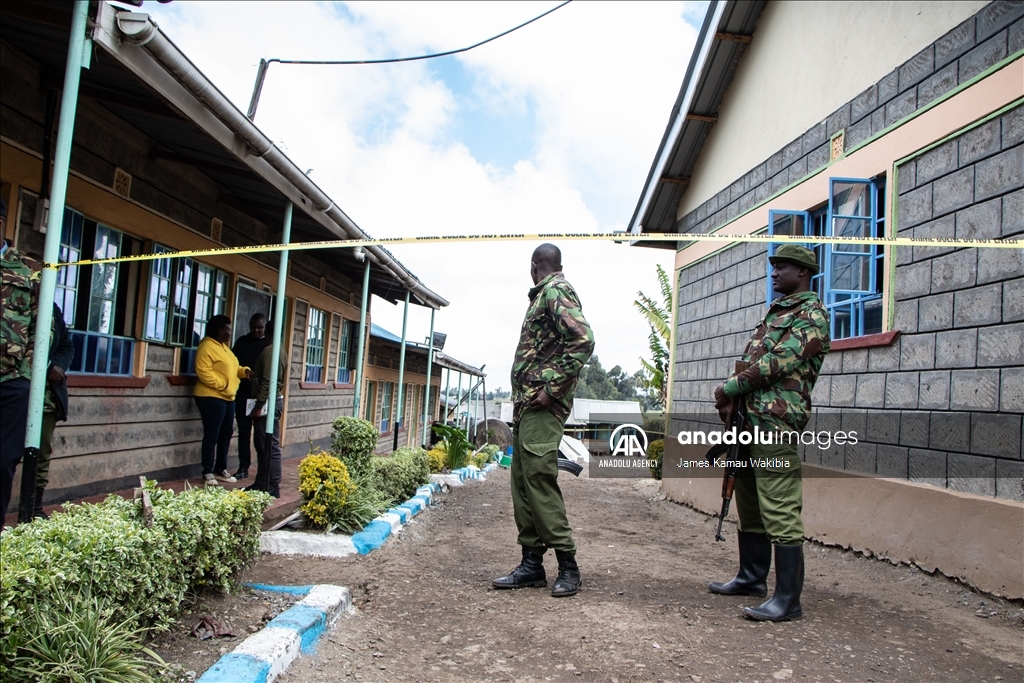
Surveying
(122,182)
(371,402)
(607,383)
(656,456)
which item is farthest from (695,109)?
(607,383)

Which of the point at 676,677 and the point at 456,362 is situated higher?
the point at 456,362

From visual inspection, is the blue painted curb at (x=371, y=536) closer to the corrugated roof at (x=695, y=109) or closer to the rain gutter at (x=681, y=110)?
the rain gutter at (x=681, y=110)

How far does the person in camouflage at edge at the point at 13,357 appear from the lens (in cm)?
319

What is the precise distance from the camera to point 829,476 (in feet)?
20.9

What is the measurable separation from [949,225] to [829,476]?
2.29 meters

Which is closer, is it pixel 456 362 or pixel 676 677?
pixel 676 677

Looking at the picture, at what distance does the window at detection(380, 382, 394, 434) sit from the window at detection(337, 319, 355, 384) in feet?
14.3

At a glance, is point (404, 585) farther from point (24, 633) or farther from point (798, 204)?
point (798, 204)

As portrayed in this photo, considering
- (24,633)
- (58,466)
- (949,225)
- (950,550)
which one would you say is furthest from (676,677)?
(58,466)

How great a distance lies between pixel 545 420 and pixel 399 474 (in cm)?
328

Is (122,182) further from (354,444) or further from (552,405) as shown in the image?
(552,405)

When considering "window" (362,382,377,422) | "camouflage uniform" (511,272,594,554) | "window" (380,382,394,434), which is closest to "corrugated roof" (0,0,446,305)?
"camouflage uniform" (511,272,594,554)

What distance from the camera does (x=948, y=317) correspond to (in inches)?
200

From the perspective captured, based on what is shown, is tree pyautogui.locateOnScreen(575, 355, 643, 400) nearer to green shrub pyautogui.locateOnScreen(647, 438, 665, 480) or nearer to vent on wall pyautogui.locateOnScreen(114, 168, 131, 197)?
green shrub pyautogui.locateOnScreen(647, 438, 665, 480)
